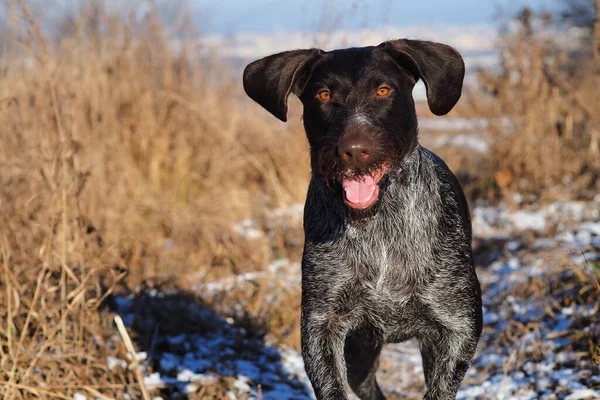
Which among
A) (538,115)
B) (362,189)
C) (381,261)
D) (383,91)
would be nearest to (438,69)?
(383,91)

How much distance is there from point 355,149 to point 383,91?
46 cm

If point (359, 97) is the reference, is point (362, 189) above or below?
below

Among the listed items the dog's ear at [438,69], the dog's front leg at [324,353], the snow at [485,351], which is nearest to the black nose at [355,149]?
the dog's ear at [438,69]

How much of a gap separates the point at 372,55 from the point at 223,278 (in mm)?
3383

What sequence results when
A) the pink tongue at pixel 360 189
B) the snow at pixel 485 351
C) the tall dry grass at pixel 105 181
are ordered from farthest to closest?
the snow at pixel 485 351, the tall dry grass at pixel 105 181, the pink tongue at pixel 360 189

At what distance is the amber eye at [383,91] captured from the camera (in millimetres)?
3605

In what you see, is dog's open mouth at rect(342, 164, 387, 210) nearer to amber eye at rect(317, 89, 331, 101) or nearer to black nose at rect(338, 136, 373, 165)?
black nose at rect(338, 136, 373, 165)

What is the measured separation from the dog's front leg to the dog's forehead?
3.55 ft

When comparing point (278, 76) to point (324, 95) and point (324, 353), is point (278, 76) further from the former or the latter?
point (324, 353)

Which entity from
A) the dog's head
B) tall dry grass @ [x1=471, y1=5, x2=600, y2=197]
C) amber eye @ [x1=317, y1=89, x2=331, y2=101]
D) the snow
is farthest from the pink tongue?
tall dry grass @ [x1=471, y1=5, x2=600, y2=197]

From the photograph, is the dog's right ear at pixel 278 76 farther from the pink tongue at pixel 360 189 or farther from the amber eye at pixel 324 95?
the pink tongue at pixel 360 189

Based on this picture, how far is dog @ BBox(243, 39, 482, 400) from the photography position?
3.61 meters

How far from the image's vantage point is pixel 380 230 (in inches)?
150

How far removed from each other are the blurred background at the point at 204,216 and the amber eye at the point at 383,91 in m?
0.49
